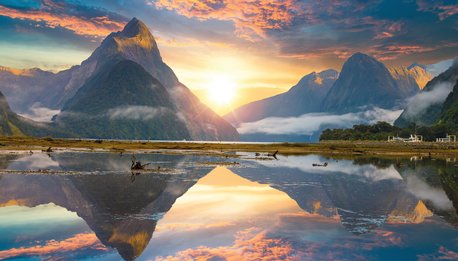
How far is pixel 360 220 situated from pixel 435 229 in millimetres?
5130

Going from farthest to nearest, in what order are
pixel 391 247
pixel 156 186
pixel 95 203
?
pixel 156 186 → pixel 95 203 → pixel 391 247

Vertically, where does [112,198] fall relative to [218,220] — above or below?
below

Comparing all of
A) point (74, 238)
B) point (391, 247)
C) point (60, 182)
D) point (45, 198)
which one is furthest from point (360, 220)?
point (60, 182)

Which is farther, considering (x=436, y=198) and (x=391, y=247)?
(x=436, y=198)

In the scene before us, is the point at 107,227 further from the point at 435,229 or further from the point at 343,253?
the point at 435,229

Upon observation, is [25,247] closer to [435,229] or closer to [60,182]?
[435,229]

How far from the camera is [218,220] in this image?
30.8 metres

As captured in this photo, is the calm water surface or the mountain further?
the mountain

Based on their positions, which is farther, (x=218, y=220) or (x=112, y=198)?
(x=112, y=198)

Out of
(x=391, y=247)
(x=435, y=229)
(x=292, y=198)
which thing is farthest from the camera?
(x=292, y=198)

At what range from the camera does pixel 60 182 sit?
49.8m

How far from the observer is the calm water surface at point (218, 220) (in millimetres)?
22219

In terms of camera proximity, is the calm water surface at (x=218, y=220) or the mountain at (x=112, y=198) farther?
the mountain at (x=112, y=198)

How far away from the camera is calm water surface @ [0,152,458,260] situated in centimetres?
2222
